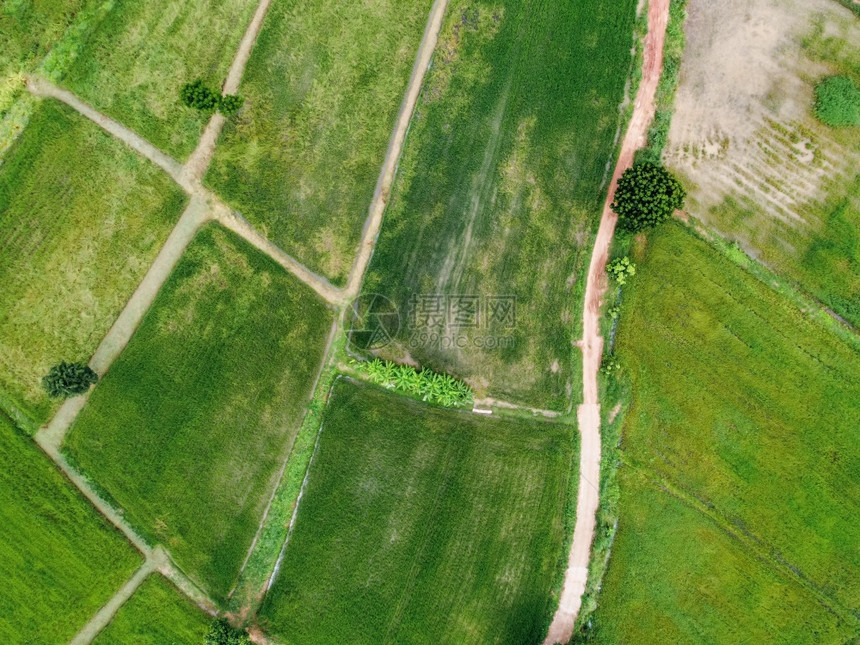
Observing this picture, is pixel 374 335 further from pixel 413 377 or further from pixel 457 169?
pixel 457 169

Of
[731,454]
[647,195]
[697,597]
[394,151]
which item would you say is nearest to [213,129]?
[394,151]

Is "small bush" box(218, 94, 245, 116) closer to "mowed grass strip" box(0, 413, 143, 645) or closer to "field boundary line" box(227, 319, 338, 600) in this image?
"field boundary line" box(227, 319, 338, 600)

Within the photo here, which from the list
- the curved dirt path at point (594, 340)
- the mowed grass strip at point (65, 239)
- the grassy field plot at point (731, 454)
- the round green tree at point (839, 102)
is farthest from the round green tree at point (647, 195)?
the mowed grass strip at point (65, 239)

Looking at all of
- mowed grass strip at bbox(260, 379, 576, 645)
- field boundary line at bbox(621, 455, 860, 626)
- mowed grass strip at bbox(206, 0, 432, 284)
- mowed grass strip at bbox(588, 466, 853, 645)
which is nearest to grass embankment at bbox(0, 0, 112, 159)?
mowed grass strip at bbox(206, 0, 432, 284)

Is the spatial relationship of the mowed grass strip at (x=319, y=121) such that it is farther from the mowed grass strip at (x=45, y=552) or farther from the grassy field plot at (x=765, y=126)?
the mowed grass strip at (x=45, y=552)

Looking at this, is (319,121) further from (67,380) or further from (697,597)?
(697,597)
